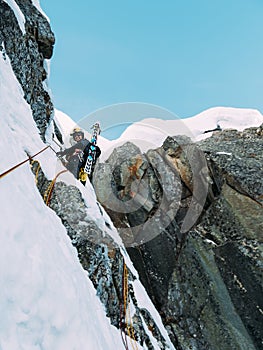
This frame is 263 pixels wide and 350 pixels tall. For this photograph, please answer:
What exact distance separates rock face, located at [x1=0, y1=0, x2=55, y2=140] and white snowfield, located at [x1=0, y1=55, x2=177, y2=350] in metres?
4.92

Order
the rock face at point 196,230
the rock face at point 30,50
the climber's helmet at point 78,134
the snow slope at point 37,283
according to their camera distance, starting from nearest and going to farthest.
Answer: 1. the snow slope at point 37,283
2. the rock face at point 30,50
3. the climber's helmet at point 78,134
4. the rock face at point 196,230

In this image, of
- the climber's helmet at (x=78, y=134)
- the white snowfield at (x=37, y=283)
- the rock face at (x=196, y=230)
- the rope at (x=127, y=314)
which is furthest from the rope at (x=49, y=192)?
the rock face at (x=196, y=230)

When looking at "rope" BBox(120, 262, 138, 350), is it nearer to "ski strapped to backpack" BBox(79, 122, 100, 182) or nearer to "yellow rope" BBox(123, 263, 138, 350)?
"yellow rope" BBox(123, 263, 138, 350)

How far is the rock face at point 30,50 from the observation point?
11763mm

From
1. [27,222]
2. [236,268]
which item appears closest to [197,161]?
[236,268]

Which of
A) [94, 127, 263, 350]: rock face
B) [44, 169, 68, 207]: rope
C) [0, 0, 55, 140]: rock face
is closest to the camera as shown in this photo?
[44, 169, 68, 207]: rope

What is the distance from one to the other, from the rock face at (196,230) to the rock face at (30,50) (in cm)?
657

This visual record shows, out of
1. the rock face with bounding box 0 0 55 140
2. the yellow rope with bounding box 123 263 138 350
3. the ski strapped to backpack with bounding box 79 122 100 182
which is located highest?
the rock face with bounding box 0 0 55 140

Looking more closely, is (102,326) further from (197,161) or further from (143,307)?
(197,161)

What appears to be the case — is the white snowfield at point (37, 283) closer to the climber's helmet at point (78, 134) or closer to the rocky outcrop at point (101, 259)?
the rocky outcrop at point (101, 259)

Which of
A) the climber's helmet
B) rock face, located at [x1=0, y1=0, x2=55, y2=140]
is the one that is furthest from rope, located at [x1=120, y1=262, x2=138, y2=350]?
rock face, located at [x1=0, y1=0, x2=55, y2=140]

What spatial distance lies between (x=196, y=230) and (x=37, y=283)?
1334 centimetres

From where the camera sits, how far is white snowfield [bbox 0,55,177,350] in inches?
147

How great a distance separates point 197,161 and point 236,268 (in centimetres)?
682
